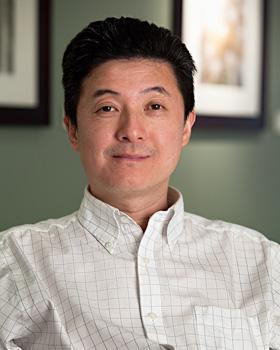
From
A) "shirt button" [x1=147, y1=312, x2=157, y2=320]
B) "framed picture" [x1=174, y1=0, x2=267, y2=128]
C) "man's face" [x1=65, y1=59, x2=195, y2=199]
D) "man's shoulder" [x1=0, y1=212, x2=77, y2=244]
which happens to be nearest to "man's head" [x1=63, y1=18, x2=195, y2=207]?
"man's face" [x1=65, y1=59, x2=195, y2=199]

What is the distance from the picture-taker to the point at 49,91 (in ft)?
7.88

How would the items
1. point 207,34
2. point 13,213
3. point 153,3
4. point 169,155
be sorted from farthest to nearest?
point 207,34 → point 153,3 → point 13,213 → point 169,155

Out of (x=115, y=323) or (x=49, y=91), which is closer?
(x=115, y=323)

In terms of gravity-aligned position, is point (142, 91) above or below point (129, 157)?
above

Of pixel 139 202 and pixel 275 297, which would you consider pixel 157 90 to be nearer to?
pixel 139 202

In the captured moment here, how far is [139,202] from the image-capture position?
64.7 inches

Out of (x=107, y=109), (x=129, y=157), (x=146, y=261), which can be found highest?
(x=107, y=109)

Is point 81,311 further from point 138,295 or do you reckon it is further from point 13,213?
point 13,213

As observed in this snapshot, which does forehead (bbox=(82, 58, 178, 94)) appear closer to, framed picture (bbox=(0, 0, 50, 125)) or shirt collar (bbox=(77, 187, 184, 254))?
shirt collar (bbox=(77, 187, 184, 254))

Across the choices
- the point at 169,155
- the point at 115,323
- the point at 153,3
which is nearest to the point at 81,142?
the point at 169,155

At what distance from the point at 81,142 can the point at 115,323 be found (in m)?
0.43

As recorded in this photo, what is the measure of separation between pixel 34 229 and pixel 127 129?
33cm

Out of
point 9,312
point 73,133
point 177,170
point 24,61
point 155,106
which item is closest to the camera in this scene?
point 9,312

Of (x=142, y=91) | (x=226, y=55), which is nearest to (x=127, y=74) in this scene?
(x=142, y=91)
